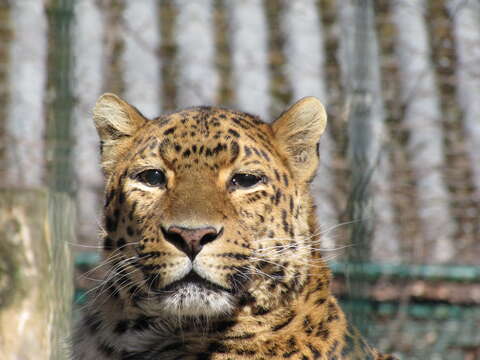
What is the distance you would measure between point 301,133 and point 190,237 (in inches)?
39.4

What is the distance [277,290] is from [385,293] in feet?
10.3

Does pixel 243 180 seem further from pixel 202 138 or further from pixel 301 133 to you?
pixel 301 133

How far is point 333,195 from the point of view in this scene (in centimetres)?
636

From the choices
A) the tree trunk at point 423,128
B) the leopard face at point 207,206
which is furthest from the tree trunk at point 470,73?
the leopard face at point 207,206

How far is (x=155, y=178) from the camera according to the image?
12.0 feet

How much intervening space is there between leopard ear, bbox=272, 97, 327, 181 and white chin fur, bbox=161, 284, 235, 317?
0.85 meters

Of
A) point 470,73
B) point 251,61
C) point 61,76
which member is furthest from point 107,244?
point 470,73

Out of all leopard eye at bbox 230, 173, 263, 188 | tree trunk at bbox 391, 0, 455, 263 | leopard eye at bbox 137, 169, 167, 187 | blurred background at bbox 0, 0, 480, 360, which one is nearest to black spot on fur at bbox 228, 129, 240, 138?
leopard eye at bbox 230, 173, 263, 188

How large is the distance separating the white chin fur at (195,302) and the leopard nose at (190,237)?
0.15 m

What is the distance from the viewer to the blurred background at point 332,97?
6473mm

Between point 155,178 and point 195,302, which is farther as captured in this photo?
point 155,178

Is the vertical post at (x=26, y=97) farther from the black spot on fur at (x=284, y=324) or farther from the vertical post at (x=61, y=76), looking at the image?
the vertical post at (x=61, y=76)

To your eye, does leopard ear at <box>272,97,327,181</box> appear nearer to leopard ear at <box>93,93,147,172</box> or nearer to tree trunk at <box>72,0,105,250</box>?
leopard ear at <box>93,93,147,172</box>

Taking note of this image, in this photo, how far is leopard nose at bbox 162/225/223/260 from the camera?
3209mm
